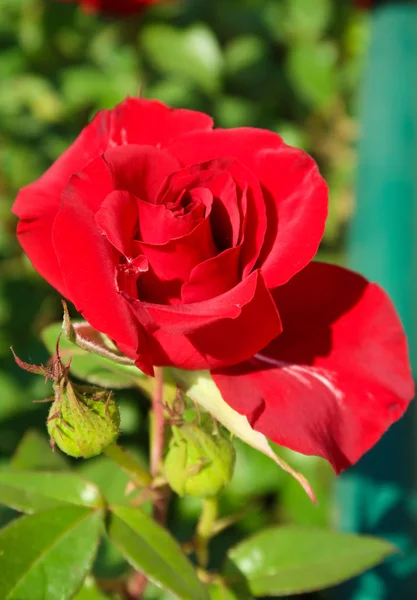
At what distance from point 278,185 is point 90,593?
44cm

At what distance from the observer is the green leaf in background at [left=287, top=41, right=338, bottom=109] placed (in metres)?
2.04

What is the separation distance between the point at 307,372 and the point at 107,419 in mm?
147

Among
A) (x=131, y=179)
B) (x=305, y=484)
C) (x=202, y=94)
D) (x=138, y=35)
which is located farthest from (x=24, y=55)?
(x=305, y=484)

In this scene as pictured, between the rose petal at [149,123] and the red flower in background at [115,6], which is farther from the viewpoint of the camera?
the red flower in background at [115,6]

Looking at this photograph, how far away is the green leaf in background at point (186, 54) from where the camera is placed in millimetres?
1700

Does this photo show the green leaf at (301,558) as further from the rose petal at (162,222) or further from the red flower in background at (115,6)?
the red flower in background at (115,6)

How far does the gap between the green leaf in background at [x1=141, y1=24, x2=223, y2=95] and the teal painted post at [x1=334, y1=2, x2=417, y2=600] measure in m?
0.42

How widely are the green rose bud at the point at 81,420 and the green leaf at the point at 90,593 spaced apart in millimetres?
259

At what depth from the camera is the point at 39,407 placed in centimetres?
121

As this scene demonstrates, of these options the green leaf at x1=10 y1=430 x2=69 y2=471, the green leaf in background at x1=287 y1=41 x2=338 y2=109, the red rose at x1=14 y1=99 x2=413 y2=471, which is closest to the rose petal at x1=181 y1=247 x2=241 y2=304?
the red rose at x1=14 y1=99 x2=413 y2=471

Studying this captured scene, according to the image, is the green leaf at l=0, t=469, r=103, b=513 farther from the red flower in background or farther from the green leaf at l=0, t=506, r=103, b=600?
the red flower in background

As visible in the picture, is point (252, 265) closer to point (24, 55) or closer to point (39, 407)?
point (39, 407)

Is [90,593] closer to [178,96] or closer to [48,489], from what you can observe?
[48,489]

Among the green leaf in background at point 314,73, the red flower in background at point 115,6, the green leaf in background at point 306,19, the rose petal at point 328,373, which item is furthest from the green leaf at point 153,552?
the green leaf in background at point 306,19
